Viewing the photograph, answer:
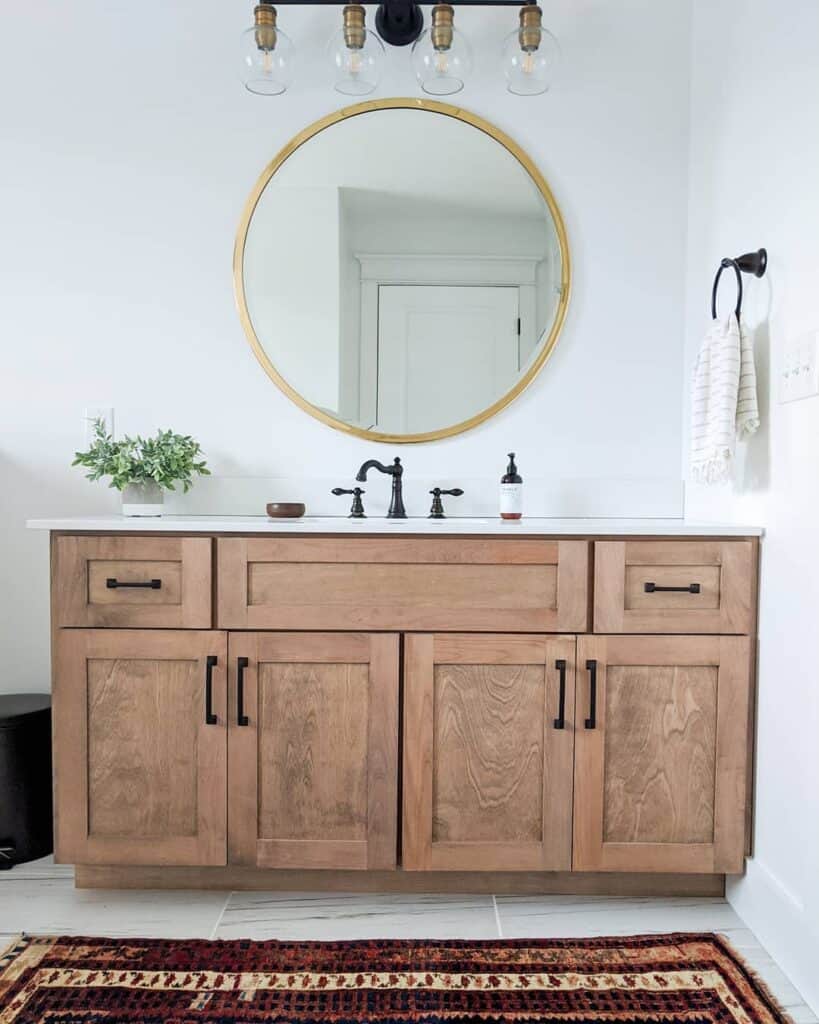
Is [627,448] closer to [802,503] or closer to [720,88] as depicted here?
[802,503]

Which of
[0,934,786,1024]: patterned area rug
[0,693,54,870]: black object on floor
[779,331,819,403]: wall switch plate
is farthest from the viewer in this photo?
[0,693,54,870]: black object on floor

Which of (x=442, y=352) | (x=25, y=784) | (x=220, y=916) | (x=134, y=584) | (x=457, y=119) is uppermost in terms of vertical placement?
(x=457, y=119)

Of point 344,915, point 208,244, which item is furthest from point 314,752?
point 208,244

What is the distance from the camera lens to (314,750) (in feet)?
5.88

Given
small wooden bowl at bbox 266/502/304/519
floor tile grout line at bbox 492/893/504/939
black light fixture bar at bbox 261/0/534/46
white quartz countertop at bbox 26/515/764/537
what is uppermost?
black light fixture bar at bbox 261/0/534/46

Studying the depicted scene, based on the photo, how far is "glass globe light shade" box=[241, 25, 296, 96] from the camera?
206 centimetres

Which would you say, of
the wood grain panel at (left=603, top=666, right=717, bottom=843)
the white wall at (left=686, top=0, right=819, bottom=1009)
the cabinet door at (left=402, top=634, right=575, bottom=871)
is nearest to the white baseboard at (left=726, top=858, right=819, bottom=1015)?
the white wall at (left=686, top=0, right=819, bottom=1009)

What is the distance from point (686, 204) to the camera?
2.29m

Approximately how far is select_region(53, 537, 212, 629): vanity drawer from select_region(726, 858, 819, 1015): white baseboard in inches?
53.9

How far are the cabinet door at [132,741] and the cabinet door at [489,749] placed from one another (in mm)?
459

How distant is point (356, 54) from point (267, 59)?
0.24 metres

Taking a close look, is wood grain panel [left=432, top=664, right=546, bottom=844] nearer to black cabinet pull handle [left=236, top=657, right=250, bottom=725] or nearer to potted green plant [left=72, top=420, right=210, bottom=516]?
black cabinet pull handle [left=236, top=657, right=250, bottom=725]

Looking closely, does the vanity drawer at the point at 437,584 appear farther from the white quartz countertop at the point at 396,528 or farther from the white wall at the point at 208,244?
the white wall at the point at 208,244

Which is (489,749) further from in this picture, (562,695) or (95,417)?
(95,417)
